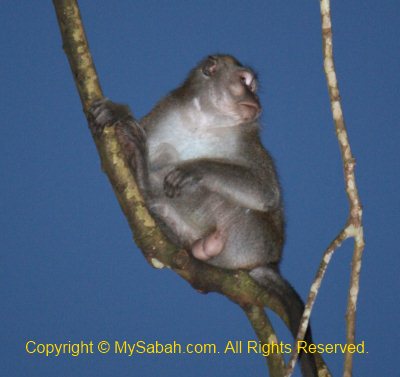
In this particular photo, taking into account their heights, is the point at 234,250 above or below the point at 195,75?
below

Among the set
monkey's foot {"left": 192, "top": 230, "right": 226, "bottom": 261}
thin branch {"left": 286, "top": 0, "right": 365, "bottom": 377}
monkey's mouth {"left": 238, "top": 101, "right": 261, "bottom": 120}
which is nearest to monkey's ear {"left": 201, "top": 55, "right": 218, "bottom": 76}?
monkey's mouth {"left": 238, "top": 101, "right": 261, "bottom": 120}

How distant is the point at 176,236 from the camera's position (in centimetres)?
341

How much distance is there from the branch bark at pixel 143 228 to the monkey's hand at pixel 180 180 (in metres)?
0.33

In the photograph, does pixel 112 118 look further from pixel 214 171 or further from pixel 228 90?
pixel 228 90

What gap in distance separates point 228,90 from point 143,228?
43.1 inches

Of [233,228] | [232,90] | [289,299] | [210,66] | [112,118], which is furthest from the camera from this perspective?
[210,66]

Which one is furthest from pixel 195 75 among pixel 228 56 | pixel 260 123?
pixel 260 123

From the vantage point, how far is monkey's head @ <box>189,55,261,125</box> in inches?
135

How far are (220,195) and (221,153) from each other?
0.27 metres

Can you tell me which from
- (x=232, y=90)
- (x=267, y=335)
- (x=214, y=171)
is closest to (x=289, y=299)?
(x=267, y=335)

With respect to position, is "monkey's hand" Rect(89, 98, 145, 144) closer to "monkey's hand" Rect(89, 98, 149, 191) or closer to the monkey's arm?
"monkey's hand" Rect(89, 98, 149, 191)

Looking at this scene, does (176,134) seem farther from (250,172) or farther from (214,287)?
(214,287)

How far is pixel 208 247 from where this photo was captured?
315 centimetres

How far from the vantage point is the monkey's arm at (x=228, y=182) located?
307 centimetres
